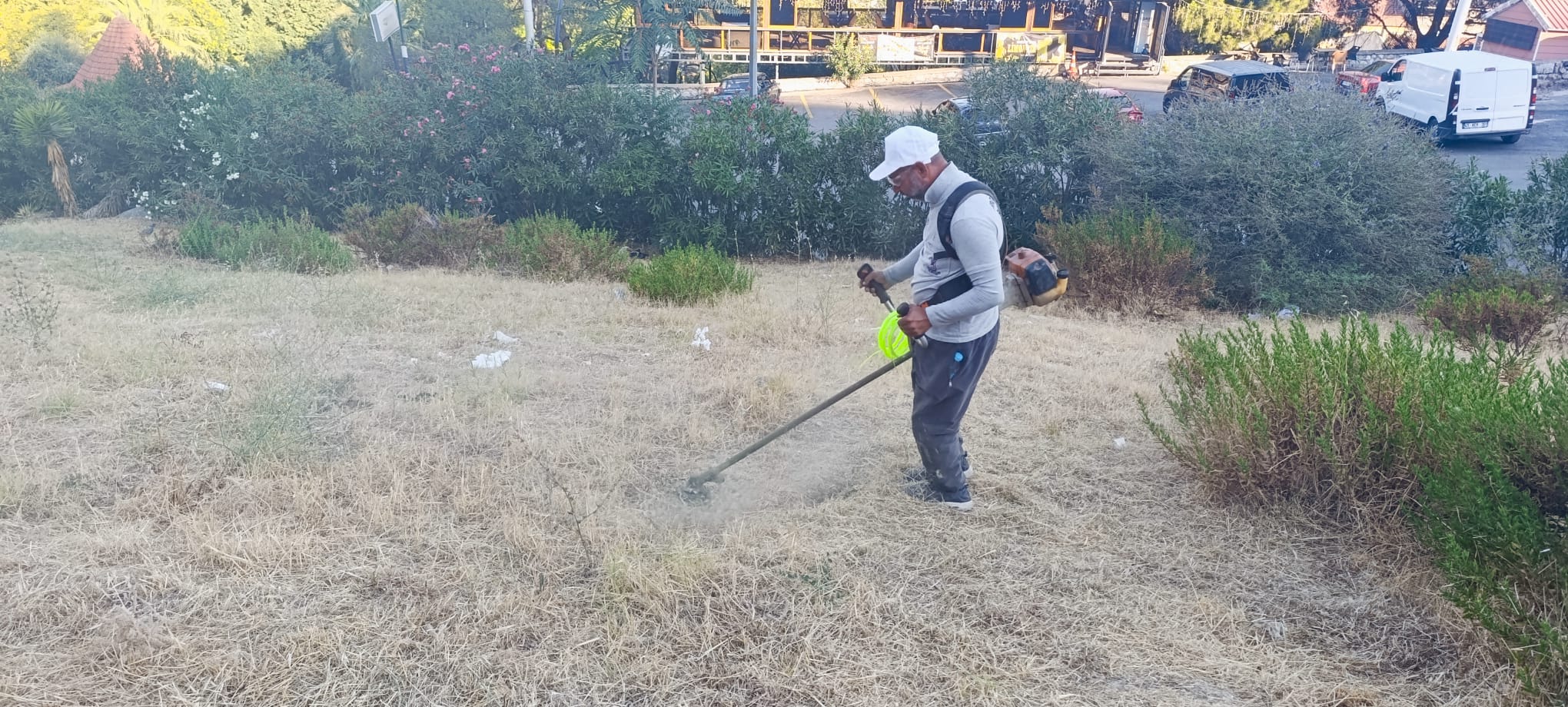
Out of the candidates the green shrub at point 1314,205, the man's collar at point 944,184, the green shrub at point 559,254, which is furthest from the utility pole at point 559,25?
the man's collar at point 944,184

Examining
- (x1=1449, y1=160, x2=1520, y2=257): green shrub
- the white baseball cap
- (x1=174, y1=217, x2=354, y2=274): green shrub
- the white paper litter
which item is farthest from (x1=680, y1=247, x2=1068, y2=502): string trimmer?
(x1=1449, y1=160, x2=1520, y2=257): green shrub

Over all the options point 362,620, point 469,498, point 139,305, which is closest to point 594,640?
point 362,620

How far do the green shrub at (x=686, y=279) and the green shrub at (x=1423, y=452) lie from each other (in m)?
3.83

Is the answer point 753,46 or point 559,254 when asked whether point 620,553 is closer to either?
point 559,254

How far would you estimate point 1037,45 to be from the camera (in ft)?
101

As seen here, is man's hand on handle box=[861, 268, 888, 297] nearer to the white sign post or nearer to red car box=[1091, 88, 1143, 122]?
red car box=[1091, 88, 1143, 122]

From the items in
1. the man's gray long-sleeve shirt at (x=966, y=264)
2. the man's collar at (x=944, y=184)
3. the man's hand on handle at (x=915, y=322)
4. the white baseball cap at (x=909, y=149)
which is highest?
the white baseball cap at (x=909, y=149)

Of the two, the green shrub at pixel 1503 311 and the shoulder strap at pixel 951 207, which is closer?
the shoulder strap at pixel 951 207

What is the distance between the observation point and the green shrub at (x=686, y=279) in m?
7.39

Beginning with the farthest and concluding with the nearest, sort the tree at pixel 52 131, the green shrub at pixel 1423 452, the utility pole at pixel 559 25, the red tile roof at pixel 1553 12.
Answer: the red tile roof at pixel 1553 12 → the utility pole at pixel 559 25 → the tree at pixel 52 131 → the green shrub at pixel 1423 452

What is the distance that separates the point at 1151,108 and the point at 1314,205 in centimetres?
1689

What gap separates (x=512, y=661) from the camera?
9.34 ft

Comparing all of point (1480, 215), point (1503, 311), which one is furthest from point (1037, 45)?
point (1503, 311)

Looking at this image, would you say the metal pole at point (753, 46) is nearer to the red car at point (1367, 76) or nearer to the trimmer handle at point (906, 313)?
the red car at point (1367, 76)
